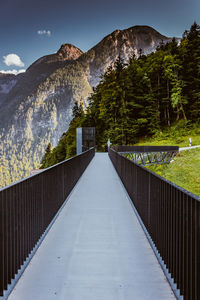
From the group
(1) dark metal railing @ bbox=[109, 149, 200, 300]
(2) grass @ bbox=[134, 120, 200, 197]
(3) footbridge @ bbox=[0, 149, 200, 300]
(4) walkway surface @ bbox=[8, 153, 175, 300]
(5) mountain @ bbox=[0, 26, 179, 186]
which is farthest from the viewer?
(5) mountain @ bbox=[0, 26, 179, 186]

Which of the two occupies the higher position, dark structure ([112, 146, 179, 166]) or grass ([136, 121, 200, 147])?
grass ([136, 121, 200, 147])

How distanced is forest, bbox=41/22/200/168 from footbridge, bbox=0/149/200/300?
37.5m

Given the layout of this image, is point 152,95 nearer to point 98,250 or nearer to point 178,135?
point 178,135

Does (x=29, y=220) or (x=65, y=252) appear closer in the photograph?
(x=29, y=220)

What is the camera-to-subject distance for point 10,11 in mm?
Result: 106188

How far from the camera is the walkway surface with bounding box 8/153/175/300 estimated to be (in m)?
2.66

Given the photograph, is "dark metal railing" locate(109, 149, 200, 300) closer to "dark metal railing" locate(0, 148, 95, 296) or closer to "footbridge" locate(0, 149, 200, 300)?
"footbridge" locate(0, 149, 200, 300)

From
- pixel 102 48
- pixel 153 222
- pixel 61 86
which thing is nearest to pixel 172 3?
pixel 102 48

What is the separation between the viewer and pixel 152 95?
45.7m

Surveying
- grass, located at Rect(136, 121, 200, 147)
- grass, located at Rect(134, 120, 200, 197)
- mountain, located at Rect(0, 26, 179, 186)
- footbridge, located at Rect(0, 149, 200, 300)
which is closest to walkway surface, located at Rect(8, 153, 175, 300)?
footbridge, located at Rect(0, 149, 200, 300)

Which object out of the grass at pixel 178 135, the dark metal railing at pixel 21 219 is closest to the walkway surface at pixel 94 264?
the dark metal railing at pixel 21 219

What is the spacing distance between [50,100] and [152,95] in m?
131

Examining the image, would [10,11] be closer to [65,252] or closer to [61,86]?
[61,86]

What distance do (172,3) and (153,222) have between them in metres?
131
